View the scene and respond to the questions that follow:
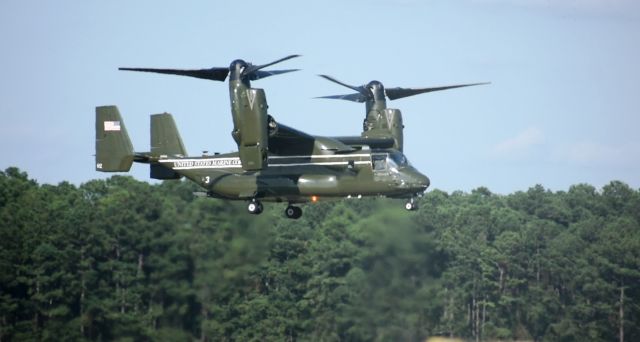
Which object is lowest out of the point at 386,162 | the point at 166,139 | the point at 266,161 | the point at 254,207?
the point at 254,207

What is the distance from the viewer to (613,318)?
93.4 m

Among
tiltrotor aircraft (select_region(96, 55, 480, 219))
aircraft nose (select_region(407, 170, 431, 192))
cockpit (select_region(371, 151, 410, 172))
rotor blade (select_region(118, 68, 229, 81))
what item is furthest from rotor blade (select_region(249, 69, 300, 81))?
aircraft nose (select_region(407, 170, 431, 192))

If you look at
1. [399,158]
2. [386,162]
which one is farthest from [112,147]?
[399,158]

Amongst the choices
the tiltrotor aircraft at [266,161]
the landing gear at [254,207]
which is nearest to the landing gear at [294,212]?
the tiltrotor aircraft at [266,161]

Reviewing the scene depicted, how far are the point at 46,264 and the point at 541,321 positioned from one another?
30.6 metres

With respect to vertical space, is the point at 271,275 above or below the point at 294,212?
below

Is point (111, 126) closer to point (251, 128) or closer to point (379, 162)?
point (251, 128)

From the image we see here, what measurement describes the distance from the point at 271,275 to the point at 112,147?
17.7m

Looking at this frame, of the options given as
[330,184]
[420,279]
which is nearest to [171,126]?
[330,184]

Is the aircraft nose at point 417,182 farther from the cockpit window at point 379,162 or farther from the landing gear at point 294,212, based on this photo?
the landing gear at point 294,212

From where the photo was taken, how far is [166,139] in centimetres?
6375

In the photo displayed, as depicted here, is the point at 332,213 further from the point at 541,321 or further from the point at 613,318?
the point at 613,318

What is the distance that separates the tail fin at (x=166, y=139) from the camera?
63500mm

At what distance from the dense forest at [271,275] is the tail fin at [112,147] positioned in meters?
5.18
